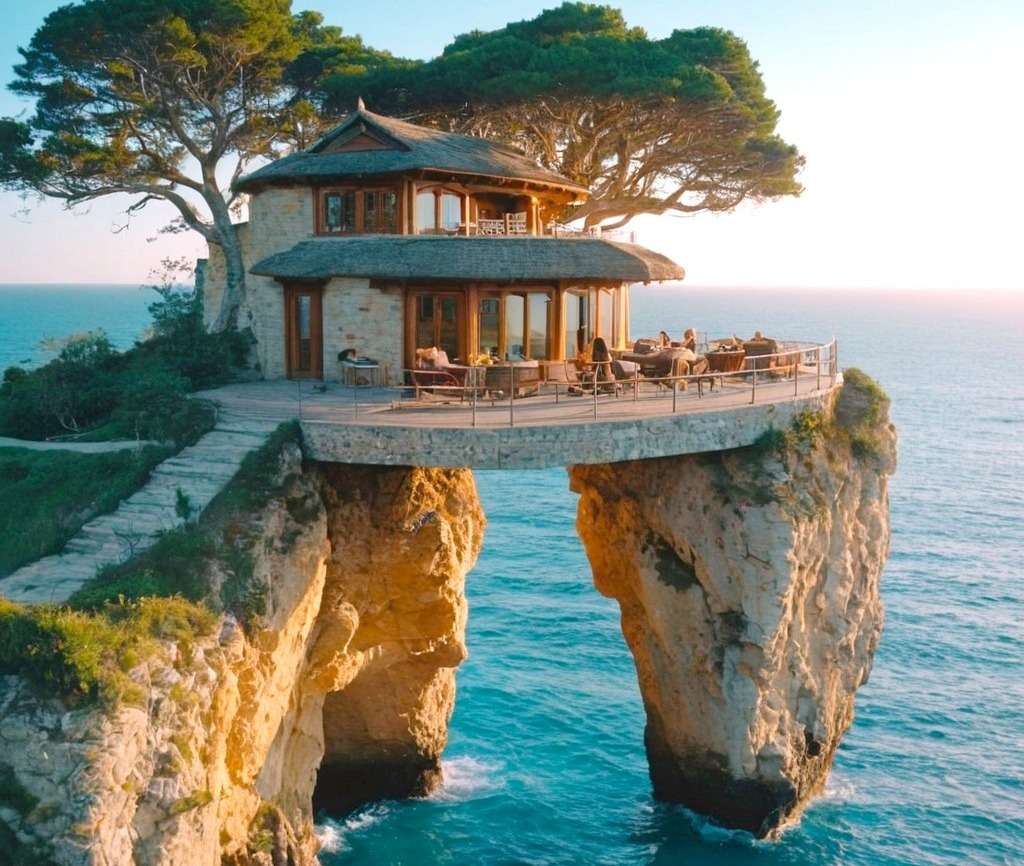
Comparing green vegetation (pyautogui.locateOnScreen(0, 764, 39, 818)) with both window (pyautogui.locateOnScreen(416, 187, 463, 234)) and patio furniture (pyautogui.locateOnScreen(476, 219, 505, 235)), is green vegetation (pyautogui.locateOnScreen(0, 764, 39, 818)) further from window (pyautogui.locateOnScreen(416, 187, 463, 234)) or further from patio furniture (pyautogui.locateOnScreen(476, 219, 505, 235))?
patio furniture (pyautogui.locateOnScreen(476, 219, 505, 235))

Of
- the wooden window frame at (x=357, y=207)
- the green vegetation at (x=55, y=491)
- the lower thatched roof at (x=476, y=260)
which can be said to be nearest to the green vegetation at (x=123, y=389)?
the green vegetation at (x=55, y=491)

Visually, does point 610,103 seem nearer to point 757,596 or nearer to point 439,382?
point 439,382

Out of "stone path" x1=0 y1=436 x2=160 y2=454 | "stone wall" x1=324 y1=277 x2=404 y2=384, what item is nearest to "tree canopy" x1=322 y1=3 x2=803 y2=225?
"stone wall" x1=324 y1=277 x2=404 y2=384

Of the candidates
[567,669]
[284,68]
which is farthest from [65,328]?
[567,669]

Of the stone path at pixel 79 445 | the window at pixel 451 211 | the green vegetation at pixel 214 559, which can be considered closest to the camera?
the green vegetation at pixel 214 559

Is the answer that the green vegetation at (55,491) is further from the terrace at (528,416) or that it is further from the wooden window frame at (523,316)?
the wooden window frame at (523,316)
